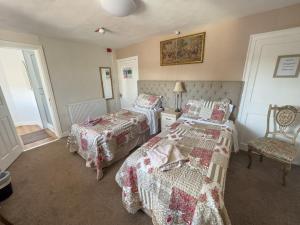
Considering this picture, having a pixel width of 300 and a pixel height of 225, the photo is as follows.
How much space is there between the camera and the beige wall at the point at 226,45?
1896mm

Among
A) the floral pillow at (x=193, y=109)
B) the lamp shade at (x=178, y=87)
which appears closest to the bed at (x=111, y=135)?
the lamp shade at (x=178, y=87)

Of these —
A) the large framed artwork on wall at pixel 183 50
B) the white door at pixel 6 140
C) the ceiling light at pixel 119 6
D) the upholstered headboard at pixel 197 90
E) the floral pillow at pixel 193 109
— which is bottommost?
the white door at pixel 6 140

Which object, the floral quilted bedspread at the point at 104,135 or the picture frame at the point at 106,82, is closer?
the floral quilted bedspread at the point at 104,135

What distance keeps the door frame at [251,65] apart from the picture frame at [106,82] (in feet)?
11.5

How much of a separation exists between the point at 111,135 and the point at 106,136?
3.6 inches

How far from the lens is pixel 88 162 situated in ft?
6.89

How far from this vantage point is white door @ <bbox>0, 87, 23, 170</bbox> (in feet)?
7.30

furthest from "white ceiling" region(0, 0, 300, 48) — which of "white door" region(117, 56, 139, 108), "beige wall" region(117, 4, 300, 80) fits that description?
"white door" region(117, 56, 139, 108)

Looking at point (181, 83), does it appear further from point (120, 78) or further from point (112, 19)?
point (120, 78)

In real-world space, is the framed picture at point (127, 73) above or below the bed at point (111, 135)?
above

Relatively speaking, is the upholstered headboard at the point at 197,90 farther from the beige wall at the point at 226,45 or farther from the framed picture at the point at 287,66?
the framed picture at the point at 287,66

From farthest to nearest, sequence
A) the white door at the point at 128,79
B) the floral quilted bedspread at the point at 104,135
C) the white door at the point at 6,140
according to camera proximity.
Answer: the white door at the point at 128,79, the white door at the point at 6,140, the floral quilted bedspread at the point at 104,135

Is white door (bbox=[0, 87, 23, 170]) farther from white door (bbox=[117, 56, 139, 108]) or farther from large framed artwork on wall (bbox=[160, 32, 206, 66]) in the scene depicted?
large framed artwork on wall (bbox=[160, 32, 206, 66])

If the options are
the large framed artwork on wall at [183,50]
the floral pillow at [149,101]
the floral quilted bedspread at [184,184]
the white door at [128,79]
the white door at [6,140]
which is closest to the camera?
the floral quilted bedspread at [184,184]
